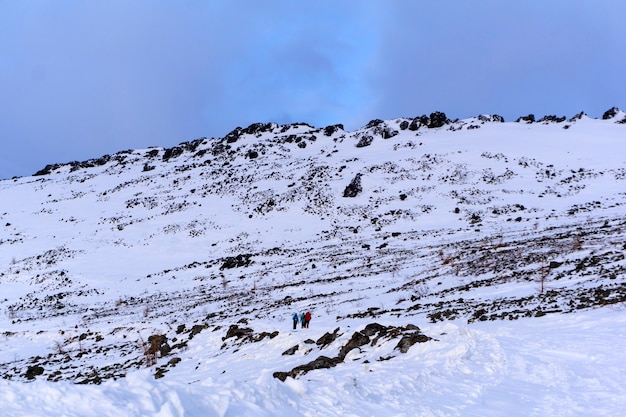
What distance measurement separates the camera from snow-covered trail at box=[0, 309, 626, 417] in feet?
17.9

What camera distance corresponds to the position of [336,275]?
3000cm

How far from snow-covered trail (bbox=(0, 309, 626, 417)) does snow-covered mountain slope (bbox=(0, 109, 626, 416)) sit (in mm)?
52

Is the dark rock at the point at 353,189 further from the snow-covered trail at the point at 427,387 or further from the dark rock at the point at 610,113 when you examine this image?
the dark rock at the point at 610,113

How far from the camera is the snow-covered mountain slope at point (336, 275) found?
8.05m

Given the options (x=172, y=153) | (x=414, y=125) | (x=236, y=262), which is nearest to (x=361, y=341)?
(x=236, y=262)

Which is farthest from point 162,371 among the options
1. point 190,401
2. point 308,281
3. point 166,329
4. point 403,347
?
point 308,281

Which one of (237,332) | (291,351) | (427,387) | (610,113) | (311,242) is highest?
(610,113)

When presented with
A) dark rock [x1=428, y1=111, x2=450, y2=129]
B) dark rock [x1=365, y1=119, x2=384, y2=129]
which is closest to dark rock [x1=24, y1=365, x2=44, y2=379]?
dark rock [x1=428, y1=111, x2=450, y2=129]

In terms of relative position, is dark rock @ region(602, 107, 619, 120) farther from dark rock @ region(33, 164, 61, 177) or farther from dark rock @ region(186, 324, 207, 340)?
dark rock @ region(33, 164, 61, 177)

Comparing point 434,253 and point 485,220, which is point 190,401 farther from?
point 485,220

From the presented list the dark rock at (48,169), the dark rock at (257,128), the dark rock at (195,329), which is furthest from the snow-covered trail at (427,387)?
the dark rock at (48,169)

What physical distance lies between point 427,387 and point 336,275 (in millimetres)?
21827

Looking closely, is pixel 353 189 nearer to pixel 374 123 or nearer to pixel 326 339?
pixel 374 123

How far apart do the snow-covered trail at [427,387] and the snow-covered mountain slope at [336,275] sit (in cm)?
5
